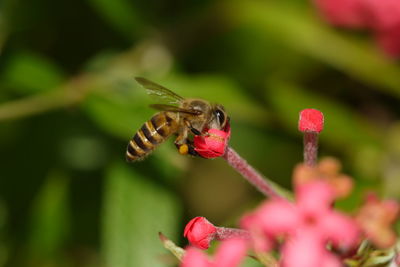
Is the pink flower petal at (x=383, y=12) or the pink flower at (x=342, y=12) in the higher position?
the pink flower petal at (x=383, y=12)

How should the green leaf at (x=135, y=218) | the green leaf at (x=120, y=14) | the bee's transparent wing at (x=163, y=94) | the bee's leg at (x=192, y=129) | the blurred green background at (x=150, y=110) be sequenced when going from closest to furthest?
1. the bee's leg at (x=192, y=129)
2. the bee's transparent wing at (x=163, y=94)
3. the green leaf at (x=135, y=218)
4. the blurred green background at (x=150, y=110)
5. the green leaf at (x=120, y=14)

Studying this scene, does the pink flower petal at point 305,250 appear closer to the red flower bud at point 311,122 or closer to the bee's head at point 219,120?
the red flower bud at point 311,122

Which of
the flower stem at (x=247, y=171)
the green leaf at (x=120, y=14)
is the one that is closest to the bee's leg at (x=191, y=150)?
the flower stem at (x=247, y=171)

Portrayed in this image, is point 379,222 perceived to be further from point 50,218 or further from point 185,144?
point 50,218

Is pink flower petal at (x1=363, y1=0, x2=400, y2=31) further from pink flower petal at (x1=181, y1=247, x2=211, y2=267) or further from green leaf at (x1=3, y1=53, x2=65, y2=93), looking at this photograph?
pink flower petal at (x1=181, y1=247, x2=211, y2=267)

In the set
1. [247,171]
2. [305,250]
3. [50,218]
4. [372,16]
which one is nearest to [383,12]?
[372,16]

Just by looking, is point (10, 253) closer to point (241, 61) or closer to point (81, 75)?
point (81, 75)

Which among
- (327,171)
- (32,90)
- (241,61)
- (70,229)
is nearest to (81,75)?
(32,90)
